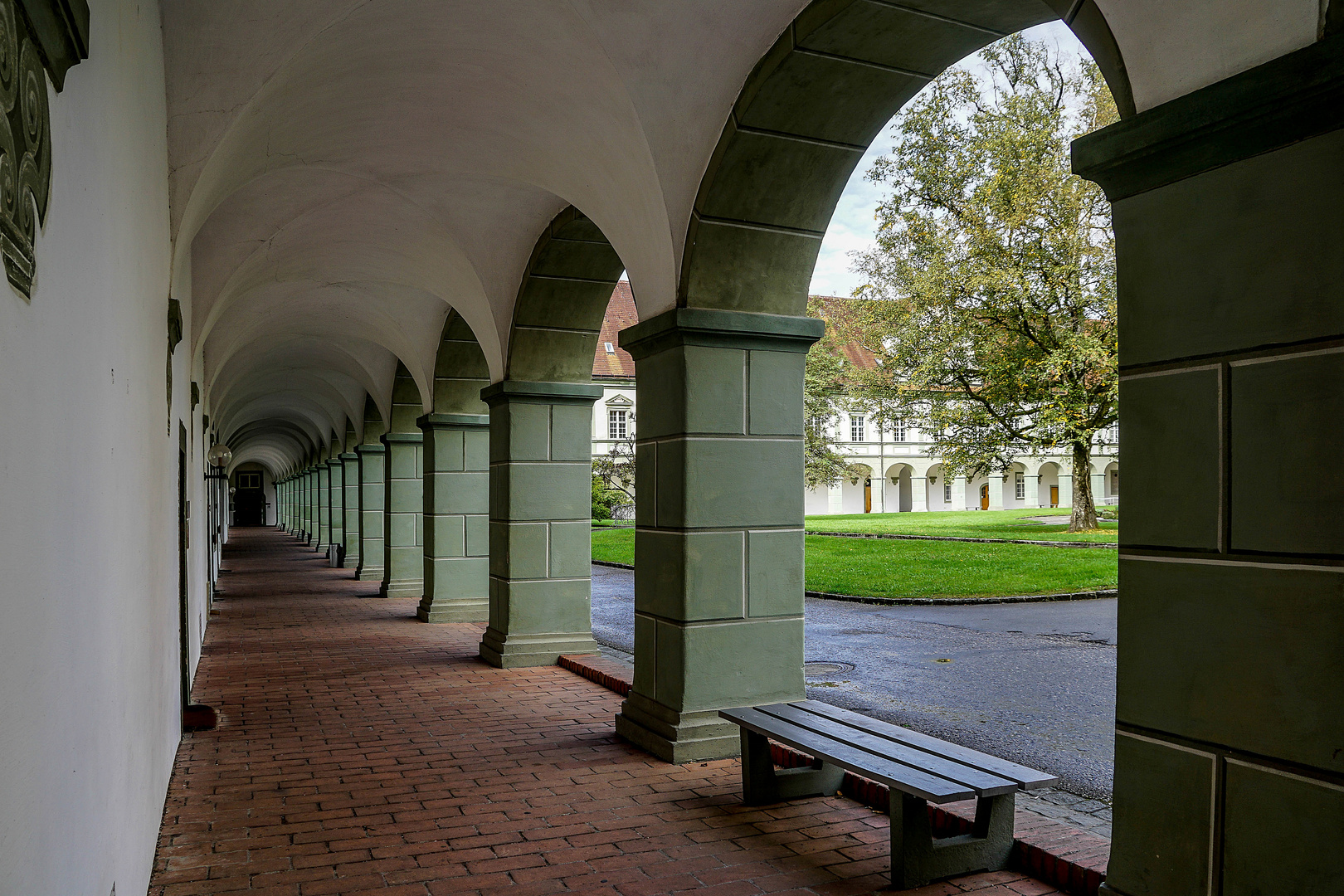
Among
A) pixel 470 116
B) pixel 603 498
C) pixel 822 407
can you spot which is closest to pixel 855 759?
pixel 470 116

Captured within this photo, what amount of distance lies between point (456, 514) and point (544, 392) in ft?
12.6

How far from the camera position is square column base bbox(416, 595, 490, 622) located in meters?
12.5

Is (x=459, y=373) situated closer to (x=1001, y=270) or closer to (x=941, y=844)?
(x=941, y=844)

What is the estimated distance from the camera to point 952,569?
58.1ft

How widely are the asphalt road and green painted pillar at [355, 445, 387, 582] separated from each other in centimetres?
635

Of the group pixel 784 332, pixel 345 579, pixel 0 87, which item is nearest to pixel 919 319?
pixel 345 579

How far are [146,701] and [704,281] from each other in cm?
348

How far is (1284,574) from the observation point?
8.64 ft

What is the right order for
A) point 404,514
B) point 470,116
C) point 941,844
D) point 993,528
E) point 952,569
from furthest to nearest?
point 993,528 → point 952,569 → point 404,514 → point 470,116 → point 941,844

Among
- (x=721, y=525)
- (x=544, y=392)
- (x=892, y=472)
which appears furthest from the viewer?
(x=892, y=472)

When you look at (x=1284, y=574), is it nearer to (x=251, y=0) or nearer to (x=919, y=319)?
(x=251, y=0)

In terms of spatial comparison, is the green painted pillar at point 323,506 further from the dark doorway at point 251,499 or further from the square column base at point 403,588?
the dark doorway at point 251,499

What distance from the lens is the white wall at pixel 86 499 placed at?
150 centimetres

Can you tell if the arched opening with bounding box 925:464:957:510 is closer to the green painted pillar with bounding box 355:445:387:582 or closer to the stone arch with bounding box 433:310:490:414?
the green painted pillar with bounding box 355:445:387:582
